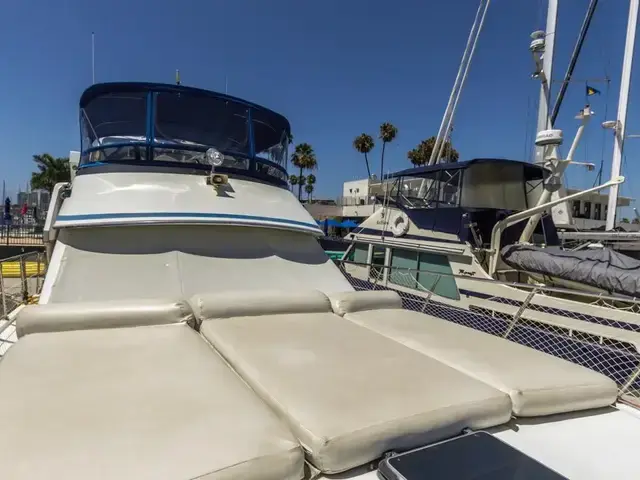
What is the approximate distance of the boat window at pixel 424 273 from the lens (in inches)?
287

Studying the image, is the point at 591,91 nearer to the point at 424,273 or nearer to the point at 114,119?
the point at 424,273

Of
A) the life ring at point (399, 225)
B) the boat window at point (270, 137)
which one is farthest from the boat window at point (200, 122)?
the life ring at point (399, 225)

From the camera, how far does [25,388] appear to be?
1468 mm

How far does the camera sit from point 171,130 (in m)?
4.43

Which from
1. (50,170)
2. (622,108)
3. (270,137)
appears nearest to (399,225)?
(270,137)

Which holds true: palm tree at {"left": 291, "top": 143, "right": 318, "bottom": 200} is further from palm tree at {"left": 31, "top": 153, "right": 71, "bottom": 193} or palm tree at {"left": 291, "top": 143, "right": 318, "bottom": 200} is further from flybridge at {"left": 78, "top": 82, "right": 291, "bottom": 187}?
flybridge at {"left": 78, "top": 82, "right": 291, "bottom": 187}

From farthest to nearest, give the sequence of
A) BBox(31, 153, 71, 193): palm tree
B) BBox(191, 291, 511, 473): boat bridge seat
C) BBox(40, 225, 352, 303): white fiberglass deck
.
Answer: BBox(31, 153, 71, 193): palm tree
BBox(40, 225, 352, 303): white fiberglass deck
BBox(191, 291, 511, 473): boat bridge seat

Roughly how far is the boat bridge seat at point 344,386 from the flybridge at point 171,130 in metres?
2.30

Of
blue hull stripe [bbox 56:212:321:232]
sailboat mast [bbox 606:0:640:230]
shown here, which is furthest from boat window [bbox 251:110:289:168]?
sailboat mast [bbox 606:0:640:230]

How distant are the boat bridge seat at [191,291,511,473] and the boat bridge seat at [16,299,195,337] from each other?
168 millimetres

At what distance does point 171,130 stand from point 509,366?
4089 millimetres

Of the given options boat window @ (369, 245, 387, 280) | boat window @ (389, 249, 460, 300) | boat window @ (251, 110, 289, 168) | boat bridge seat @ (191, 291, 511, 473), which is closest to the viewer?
boat bridge seat @ (191, 291, 511, 473)

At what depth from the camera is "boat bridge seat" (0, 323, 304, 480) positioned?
1.12 m

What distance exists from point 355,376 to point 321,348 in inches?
13.9
